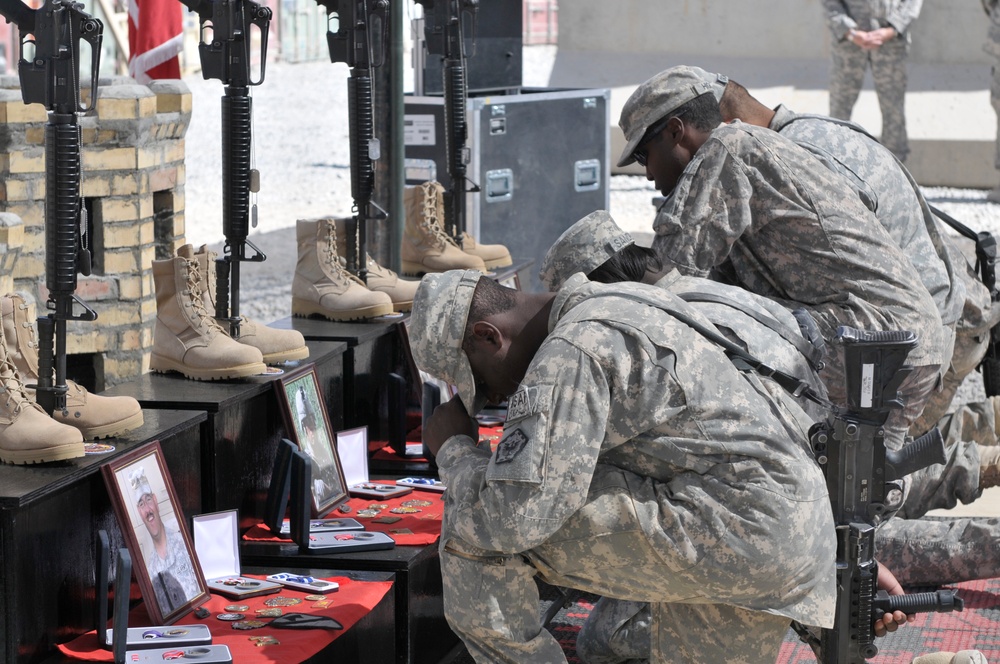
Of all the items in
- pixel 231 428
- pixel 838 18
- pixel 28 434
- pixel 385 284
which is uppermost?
pixel 838 18

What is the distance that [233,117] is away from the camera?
12.0ft

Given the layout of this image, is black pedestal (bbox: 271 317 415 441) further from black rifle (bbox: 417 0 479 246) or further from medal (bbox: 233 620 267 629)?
medal (bbox: 233 620 267 629)

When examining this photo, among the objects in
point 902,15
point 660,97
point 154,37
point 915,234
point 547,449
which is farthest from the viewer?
point 902,15

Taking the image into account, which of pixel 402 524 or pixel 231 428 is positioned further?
pixel 402 524

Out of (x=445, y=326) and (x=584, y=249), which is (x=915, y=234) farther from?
(x=445, y=326)

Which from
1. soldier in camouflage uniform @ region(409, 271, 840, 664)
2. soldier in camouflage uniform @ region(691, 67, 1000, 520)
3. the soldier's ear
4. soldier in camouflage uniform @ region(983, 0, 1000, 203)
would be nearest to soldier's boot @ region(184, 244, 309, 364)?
soldier in camouflage uniform @ region(409, 271, 840, 664)

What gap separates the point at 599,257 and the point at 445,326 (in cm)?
82

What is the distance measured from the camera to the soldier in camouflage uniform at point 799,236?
3617 mm

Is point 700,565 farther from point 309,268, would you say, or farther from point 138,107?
point 138,107

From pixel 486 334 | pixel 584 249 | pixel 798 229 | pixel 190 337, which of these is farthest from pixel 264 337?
pixel 798 229

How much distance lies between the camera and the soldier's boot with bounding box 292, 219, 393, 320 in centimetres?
424

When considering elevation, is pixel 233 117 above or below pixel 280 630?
above

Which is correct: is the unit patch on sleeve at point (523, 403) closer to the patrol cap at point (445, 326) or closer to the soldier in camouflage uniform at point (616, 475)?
the soldier in camouflage uniform at point (616, 475)

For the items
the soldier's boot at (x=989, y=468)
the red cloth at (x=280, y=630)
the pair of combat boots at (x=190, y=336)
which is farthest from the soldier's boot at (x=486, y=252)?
the red cloth at (x=280, y=630)
